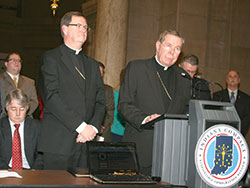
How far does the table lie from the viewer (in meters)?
2.57

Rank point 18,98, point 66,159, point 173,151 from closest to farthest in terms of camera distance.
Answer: point 173,151
point 66,159
point 18,98

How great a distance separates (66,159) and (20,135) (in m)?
1.12

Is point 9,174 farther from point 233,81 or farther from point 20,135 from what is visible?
point 233,81

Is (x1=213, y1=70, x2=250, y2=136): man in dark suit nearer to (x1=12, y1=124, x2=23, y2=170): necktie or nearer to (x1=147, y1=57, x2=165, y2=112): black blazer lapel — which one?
(x1=147, y1=57, x2=165, y2=112): black blazer lapel

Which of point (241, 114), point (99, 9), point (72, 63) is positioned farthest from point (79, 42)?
point (99, 9)

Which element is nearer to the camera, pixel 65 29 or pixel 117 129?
pixel 65 29

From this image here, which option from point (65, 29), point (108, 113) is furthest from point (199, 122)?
point (108, 113)

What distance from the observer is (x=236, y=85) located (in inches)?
321

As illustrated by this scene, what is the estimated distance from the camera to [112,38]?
9.12 meters

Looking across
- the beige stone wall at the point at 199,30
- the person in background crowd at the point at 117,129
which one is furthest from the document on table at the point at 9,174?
the beige stone wall at the point at 199,30

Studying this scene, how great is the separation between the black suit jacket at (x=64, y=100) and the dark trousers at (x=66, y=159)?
4cm

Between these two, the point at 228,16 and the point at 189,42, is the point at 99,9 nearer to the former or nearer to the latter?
the point at 189,42

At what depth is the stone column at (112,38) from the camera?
9062mm

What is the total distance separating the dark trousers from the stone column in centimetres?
486
